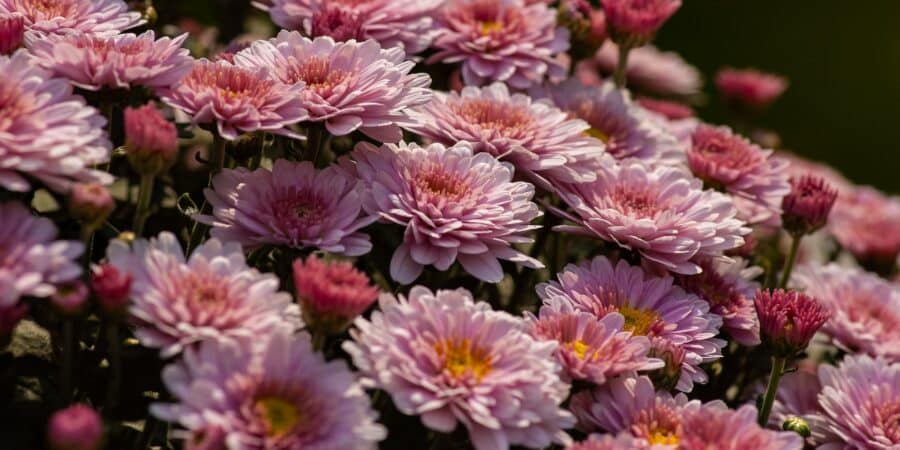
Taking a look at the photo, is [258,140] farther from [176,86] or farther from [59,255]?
[59,255]

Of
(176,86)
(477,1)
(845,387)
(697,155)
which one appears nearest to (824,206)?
(697,155)

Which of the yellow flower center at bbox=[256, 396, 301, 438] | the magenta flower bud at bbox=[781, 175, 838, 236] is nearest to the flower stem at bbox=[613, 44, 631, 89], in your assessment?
the magenta flower bud at bbox=[781, 175, 838, 236]

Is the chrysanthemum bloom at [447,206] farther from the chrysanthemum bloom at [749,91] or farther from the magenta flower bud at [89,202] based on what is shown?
the chrysanthemum bloom at [749,91]

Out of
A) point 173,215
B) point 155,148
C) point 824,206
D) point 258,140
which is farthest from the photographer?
point 824,206

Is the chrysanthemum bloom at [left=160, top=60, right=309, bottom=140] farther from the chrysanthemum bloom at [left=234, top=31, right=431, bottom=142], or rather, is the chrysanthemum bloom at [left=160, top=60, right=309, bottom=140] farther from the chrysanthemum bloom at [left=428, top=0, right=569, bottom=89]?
the chrysanthemum bloom at [left=428, top=0, right=569, bottom=89]

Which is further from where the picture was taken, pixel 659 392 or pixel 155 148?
pixel 659 392

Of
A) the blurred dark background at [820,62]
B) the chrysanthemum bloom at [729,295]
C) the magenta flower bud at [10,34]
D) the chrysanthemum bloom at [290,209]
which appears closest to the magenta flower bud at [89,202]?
the chrysanthemum bloom at [290,209]
